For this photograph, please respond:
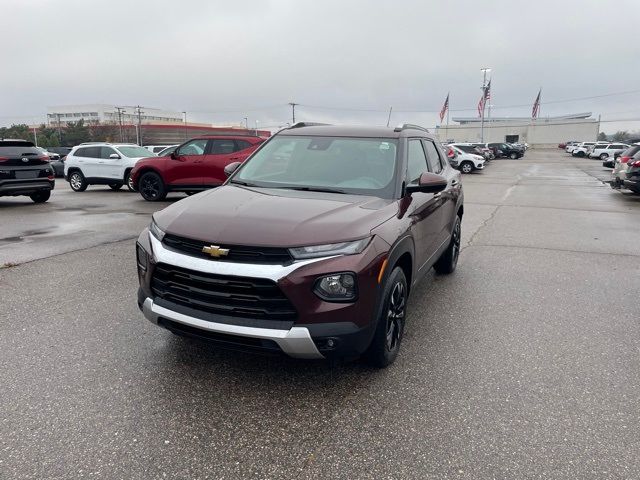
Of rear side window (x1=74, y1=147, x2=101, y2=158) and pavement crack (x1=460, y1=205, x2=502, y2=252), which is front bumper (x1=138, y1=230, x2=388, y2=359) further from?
rear side window (x1=74, y1=147, x2=101, y2=158)

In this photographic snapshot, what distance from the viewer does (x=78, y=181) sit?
16906 millimetres

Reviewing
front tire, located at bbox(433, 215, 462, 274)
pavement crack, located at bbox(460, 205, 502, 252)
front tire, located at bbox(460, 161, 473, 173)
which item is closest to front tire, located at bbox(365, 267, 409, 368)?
front tire, located at bbox(433, 215, 462, 274)

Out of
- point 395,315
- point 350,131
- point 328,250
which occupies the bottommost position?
point 395,315

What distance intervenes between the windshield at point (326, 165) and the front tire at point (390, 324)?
754 mm

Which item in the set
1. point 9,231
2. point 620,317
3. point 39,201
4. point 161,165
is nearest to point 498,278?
point 620,317

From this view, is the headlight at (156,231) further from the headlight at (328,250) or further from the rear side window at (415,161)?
the rear side window at (415,161)

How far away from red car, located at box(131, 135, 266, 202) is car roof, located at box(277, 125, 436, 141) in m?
8.12

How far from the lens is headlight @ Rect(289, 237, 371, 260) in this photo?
9.50 ft

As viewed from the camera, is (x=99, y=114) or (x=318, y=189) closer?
(x=318, y=189)

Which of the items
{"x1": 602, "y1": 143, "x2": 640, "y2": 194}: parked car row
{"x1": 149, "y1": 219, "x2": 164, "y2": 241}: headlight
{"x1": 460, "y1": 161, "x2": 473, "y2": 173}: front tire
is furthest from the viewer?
{"x1": 460, "y1": 161, "x2": 473, "y2": 173}: front tire

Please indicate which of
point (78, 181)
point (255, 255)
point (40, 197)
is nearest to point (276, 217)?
point (255, 255)

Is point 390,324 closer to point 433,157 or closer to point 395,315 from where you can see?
point 395,315

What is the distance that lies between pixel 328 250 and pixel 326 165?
1.56 meters

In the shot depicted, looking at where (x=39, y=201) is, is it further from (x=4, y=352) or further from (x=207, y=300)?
(x=207, y=300)
